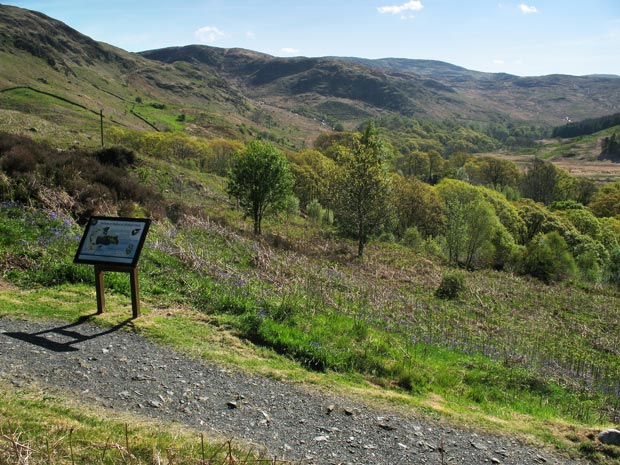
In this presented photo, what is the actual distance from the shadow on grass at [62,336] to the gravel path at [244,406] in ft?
0.06

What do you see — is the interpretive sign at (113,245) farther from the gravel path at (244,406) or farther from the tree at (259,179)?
the tree at (259,179)

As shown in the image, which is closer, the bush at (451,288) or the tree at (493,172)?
the bush at (451,288)

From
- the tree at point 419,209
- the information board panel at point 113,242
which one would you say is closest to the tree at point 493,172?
the tree at point 419,209

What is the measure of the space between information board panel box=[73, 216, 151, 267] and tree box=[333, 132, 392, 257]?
1012 inches

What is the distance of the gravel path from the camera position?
21.7 feet

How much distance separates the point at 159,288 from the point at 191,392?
5.56 metres

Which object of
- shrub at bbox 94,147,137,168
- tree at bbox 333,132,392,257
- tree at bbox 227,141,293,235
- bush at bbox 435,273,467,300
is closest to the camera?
bush at bbox 435,273,467,300

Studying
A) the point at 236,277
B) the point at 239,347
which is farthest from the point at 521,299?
the point at 239,347

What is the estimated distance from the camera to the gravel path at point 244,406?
6605mm

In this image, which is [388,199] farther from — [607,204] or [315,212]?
[607,204]

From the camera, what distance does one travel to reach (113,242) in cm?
972

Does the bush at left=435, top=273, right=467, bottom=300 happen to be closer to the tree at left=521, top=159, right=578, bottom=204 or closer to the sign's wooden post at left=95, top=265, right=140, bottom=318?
the sign's wooden post at left=95, top=265, right=140, bottom=318

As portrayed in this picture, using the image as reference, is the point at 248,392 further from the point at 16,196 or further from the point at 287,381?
the point at 16,196

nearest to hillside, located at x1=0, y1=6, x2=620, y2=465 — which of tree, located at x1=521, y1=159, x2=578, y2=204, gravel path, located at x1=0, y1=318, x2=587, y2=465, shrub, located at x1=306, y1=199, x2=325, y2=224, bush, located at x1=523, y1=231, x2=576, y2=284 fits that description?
gravel path, located at x1=0, y1=318, x2=587, y2=465
